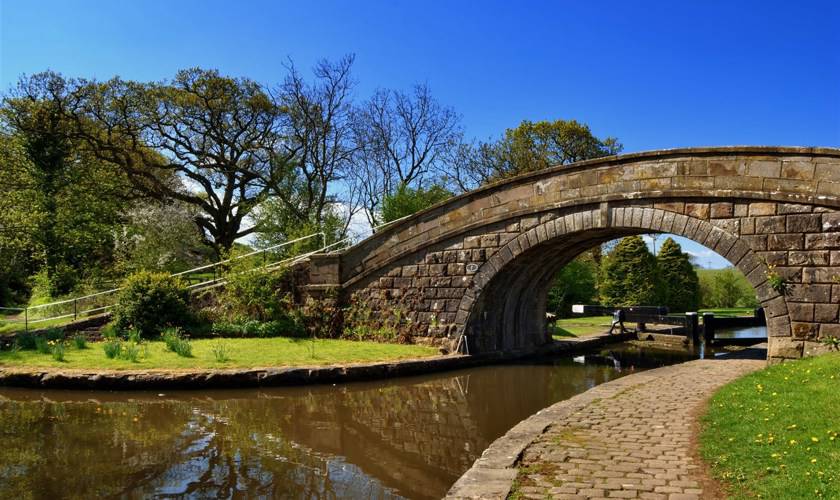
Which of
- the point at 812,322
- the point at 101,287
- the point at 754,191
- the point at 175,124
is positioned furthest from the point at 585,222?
the point at 175,124

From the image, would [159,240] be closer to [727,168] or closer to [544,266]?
[544,266]

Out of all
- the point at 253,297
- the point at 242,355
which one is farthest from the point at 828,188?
the point at 253,297

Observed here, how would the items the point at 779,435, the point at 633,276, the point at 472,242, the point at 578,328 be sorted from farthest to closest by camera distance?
1. the point at 633,276
2. the point at 578,328
3. the point at 472,242
4. the point at 779,435

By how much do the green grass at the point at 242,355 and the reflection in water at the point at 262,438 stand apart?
98cm

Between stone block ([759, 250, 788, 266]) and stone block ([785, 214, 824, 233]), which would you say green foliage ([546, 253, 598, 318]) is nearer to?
stone block ([759, 250, 788, 266])

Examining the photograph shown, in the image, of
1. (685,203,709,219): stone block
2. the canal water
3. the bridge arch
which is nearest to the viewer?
the canal water

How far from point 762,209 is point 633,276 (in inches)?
663

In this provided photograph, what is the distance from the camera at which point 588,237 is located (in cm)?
1262

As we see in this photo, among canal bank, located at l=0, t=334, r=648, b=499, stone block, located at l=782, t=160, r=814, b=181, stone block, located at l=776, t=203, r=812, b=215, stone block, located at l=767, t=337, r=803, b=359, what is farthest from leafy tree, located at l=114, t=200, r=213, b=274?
stone block, located at l=782, t=160, r=814, b=181

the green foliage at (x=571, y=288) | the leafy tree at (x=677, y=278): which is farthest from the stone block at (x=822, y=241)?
the leafy tree at (x=677, y=278)

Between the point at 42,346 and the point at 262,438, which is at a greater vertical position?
the point at 42,346

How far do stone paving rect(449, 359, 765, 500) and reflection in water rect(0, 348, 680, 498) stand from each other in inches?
30.6

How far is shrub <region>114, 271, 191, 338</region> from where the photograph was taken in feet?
45.9

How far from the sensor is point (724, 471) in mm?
4430
